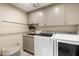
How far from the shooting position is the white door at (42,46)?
3.03 feet

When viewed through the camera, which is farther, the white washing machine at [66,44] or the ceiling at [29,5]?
the ceiling at [29,5]

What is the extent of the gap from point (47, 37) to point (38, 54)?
9.5 inches

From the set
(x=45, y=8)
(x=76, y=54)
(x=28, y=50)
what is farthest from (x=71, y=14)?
(x=28, y=50)

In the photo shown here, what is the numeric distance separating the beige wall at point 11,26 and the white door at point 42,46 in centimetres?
21

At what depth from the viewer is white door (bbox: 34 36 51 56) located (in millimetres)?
923

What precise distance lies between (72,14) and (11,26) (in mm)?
750

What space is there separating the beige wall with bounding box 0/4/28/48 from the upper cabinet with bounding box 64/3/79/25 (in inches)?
20.6

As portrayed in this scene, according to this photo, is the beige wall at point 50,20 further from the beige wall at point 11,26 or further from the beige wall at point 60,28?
the beige wall at point 11,26

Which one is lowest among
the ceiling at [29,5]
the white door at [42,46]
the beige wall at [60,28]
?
the white door at [42,46]

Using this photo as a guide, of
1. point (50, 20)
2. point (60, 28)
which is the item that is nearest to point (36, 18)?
point (50, 20)

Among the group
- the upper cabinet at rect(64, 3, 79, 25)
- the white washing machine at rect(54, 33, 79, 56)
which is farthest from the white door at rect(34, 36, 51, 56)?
the upper cabinet at rect(64, 3, 79, 25)

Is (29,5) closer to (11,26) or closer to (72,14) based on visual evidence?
(11,26)

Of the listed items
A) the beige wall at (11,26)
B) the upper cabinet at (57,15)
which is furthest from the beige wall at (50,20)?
the beige wall at (11,26)

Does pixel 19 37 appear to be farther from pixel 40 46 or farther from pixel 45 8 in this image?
pixel 45 8
